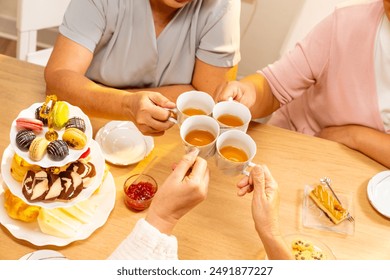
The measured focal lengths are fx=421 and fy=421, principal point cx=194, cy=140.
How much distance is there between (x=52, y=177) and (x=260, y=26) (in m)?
2.24

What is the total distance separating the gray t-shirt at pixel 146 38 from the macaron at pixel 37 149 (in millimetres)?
648

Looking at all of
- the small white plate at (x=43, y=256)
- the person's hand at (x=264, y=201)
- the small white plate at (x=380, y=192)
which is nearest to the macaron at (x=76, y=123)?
the small white plate at (x=43, y=256)

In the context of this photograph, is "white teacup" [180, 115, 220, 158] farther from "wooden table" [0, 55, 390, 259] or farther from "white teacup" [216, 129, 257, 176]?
"wooden table" [0, 55, 390, 259]

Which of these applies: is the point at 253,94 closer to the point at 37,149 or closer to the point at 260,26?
the point at 37,149

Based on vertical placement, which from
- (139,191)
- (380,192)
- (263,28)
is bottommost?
(263,28)

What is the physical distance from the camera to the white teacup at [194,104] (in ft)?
3.99

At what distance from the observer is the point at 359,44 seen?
154 centimetres

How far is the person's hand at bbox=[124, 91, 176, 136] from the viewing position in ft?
4.06

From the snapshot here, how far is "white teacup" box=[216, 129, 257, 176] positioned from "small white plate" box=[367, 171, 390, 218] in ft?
1.68

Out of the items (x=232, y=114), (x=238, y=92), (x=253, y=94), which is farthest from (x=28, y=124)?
(x=253, y=94)

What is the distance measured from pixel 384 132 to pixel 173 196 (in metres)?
0.99

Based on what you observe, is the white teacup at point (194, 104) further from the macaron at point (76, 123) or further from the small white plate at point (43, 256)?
the small white plate at point (43, 256)

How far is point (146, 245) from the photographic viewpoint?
0.98 meters

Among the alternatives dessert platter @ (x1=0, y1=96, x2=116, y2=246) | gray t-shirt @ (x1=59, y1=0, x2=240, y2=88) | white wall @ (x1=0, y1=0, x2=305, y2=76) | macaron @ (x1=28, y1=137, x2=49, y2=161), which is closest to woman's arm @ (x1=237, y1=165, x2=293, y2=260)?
dessert platter @ (x1=0, y1=96, x2=116, y2=246)
